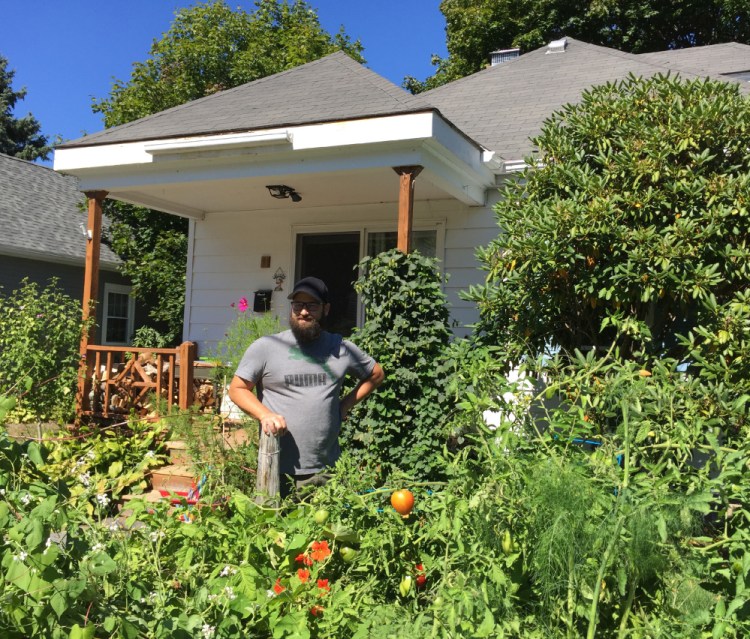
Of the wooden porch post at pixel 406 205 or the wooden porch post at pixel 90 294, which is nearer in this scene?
the wooden porch post at pixel 406 205

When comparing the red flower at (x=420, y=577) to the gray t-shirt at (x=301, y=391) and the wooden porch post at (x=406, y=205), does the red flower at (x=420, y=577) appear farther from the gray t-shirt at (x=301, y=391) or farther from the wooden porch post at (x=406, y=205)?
the wooden porch post at (x=406, y=205)

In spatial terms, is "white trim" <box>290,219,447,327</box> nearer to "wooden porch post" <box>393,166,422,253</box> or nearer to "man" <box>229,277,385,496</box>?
"wooden porch post" <box>393,166,422,253</box>

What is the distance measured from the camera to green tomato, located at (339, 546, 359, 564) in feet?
6.86

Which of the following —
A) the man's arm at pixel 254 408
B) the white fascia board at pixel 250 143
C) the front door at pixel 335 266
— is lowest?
the man's arm at pixel 254 408

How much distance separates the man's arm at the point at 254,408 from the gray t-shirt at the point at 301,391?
1.8 inches

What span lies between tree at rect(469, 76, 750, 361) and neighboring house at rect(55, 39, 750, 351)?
1.04 m

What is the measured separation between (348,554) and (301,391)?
1.47m

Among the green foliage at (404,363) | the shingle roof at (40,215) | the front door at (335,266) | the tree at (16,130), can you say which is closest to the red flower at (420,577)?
the green foliage at (404,363)

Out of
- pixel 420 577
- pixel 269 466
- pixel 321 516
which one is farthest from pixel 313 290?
pixel 420 577

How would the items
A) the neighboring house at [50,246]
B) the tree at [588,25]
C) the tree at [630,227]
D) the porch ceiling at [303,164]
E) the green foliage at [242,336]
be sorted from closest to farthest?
1. the tree at [630,227]
2. the porch ceiling at [303,164]
3. the green foliage at [242,336]
4. the neighboring house at [50,246]
5. the tree at [588,25]

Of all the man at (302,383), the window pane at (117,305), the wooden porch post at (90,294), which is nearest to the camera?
the man at (302,383)

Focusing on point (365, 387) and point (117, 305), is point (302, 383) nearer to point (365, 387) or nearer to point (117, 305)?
point (365, 387)

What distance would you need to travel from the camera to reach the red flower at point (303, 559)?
209 centimetres

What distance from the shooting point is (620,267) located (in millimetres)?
4992
